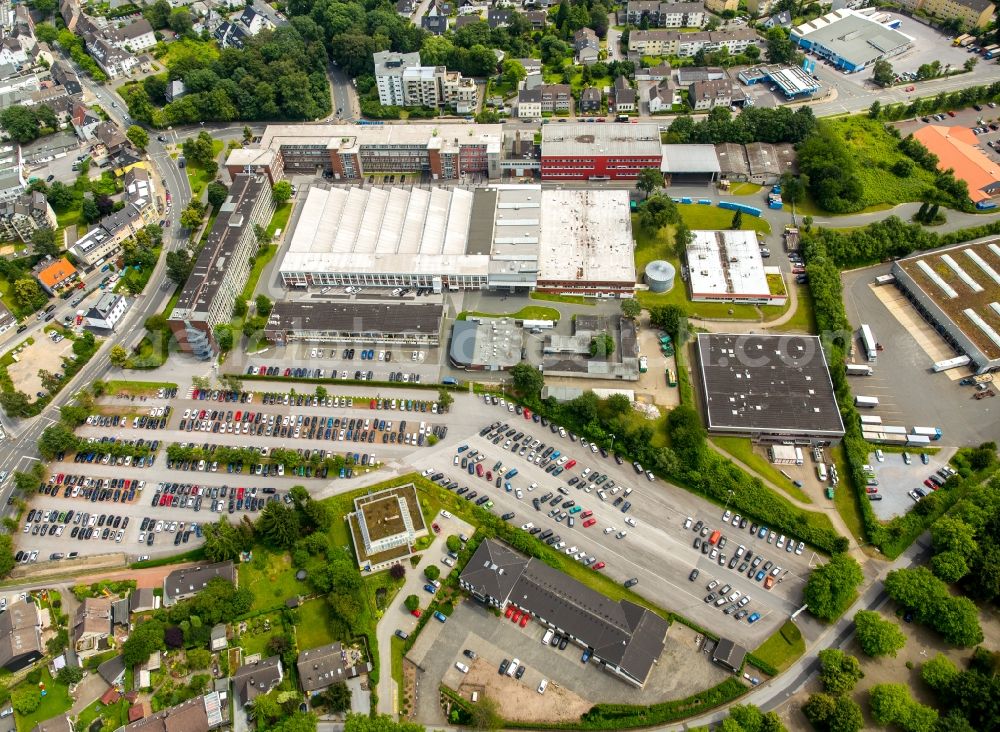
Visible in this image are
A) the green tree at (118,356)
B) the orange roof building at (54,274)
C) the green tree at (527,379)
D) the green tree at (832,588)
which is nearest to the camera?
the green tree at (832,588)

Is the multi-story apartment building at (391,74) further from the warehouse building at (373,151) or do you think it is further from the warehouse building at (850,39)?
the warehouse building at (850,39)

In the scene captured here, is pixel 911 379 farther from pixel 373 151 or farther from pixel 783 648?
pixel 373 151

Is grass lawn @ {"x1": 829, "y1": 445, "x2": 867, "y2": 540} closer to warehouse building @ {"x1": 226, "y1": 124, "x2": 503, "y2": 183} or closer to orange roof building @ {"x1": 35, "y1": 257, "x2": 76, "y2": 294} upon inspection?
warehouse building @ {"x1": 226, "y1": 124, "x2": 503, "y2": 183}

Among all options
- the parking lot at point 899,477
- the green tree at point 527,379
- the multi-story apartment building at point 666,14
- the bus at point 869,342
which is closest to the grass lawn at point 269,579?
the green tree at point 527,379

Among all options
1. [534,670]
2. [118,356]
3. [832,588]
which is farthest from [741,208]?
[118,356]

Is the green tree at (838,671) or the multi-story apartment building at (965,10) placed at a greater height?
the multi-story apartment building at (965,10)

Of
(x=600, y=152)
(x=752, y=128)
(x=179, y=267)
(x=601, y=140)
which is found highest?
(x=752, y=128)

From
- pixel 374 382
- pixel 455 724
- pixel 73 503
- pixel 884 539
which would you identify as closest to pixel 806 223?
pixel 884 539
